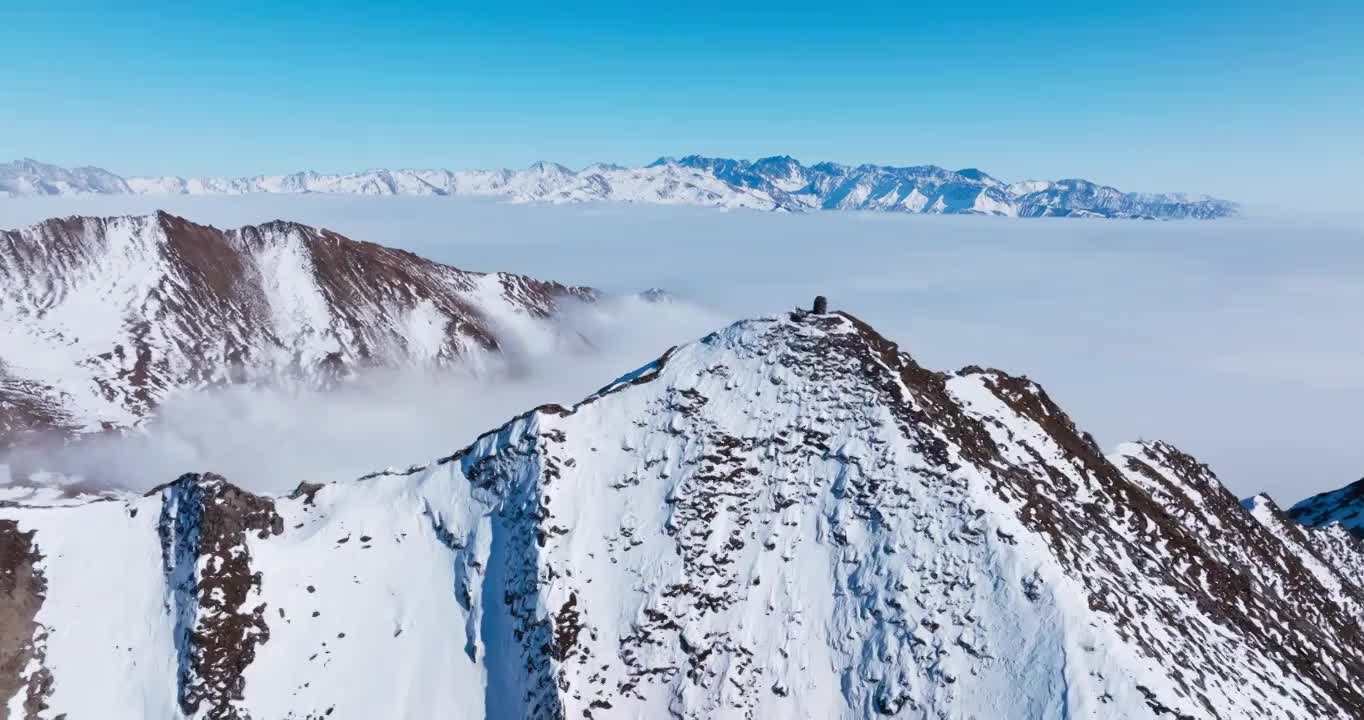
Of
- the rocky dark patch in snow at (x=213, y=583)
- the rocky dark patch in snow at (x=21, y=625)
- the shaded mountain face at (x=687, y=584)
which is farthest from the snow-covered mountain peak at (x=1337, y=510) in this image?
the rocky dark patch in snow at (x=21, y=625)

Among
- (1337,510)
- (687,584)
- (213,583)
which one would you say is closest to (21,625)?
(213,583)

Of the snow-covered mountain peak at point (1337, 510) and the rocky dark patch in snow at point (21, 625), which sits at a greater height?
the rocky dark patch in snow at point (21, 625)

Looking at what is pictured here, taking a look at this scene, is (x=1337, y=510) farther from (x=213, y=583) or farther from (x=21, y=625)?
(x=21, y=625)

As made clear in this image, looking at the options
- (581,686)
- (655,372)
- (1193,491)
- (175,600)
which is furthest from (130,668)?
(1193,491)

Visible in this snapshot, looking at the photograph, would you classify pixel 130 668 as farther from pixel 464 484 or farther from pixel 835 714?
pixel 835 714

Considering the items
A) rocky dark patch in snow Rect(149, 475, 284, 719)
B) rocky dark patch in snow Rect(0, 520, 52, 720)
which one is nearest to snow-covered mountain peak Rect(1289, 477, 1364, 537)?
rocky dark patch in snow Rect(149, 475, 284, 719)

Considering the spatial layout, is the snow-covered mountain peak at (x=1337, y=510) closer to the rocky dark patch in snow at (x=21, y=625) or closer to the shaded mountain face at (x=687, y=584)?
the shaded mountain face at (x=687, y=584)

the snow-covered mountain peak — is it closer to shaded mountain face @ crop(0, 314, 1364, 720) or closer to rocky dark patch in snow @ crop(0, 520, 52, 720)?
shaded mountain face @ crop(0, 314, 1364, 720)

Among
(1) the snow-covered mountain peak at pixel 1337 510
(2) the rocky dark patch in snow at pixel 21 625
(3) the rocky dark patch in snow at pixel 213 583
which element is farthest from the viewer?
(1) the snow-covered mountain peak at pixel 1337 510

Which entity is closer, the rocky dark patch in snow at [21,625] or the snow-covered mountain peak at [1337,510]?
the rocky dark patch in snow at [21,625]
